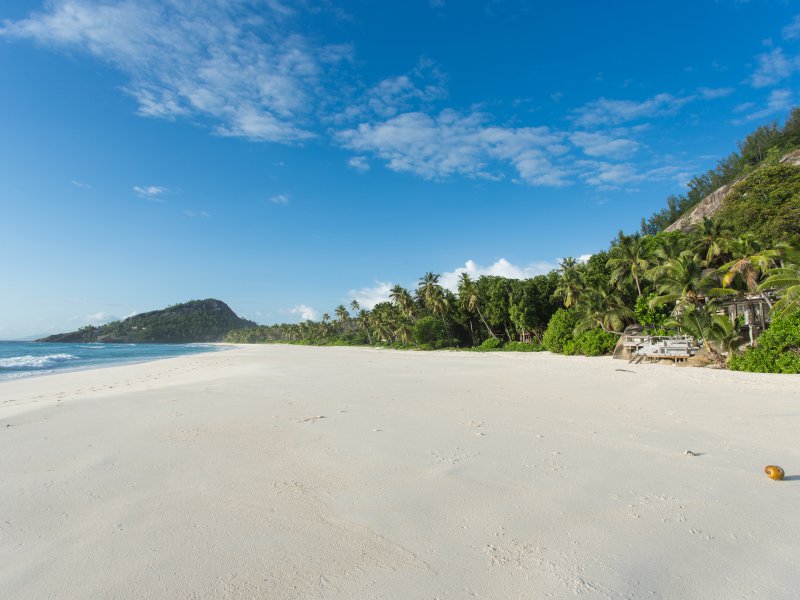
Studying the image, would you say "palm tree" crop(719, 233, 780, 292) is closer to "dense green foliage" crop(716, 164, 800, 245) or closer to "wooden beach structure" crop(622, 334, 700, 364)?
"dense green foliage" crop(716, 164, 800, 245)

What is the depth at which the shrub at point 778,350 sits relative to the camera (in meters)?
14.4

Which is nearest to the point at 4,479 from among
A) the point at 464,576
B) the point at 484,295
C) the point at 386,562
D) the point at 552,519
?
the point at 386,562

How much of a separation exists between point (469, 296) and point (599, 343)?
23.4m

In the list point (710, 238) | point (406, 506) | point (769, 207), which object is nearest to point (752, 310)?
point (710, 238)

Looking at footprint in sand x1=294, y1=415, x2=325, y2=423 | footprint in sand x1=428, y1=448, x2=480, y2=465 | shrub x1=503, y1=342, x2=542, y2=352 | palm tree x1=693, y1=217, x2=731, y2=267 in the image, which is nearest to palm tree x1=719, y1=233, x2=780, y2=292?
palm tree x1=693, y1=217, x2=731, y2=267

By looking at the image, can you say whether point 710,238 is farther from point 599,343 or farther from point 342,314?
point 342,314

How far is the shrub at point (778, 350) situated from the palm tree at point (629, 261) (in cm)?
1974

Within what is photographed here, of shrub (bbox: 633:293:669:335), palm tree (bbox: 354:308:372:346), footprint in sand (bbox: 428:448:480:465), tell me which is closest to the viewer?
footprint in sand (bbox: 428:448:480:465)

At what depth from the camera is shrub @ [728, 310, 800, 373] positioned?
14.4m

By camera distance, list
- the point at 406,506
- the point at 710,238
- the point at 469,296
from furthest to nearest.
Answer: the point at 469,296
the point at 710,238
the point at 406,506

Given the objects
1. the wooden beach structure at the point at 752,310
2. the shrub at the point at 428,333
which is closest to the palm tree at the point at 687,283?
the wooden beach structure at the point at 752,310

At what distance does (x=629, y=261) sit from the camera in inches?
1406

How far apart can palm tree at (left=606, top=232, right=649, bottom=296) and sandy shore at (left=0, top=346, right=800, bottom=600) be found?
28847 mm

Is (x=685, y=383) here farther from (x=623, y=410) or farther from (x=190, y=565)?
(x=190, y=565)
